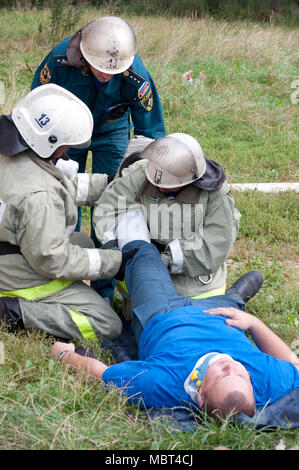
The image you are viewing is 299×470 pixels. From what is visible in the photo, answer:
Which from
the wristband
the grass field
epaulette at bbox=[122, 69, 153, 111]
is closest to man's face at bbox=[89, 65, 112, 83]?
epaulette at bbox=[122, 69, 153, 111]

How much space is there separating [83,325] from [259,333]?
1131 millimetres

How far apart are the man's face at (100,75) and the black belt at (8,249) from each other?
60.2 inches

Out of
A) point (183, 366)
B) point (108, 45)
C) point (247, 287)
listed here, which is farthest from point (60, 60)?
point (183, 366)

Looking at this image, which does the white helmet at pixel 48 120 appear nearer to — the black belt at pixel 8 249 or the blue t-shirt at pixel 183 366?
the black belt at pixel 8 249

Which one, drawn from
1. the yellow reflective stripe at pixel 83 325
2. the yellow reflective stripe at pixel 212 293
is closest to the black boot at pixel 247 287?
the yellow reflective stripe at pixel 212 293

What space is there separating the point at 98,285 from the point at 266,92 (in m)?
6.45

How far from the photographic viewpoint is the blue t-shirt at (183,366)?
2.84 m

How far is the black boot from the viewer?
4.31m

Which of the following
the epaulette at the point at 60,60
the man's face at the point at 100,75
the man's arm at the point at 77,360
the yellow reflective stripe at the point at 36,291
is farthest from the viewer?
the epaulette at the point at 60,60

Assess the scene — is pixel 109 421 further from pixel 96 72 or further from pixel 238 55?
pixel 238 55

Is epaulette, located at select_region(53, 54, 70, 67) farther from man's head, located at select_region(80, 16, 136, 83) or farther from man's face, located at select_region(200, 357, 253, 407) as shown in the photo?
man's face, located at select_region(200, 357, 253, 407)

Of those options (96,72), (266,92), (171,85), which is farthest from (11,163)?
(266,92)

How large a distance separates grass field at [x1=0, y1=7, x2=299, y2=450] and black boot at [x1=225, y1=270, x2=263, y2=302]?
0.15 m

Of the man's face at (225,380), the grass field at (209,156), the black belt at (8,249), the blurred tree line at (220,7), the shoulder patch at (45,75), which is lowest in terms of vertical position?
the blurred tree line at (220,7)
